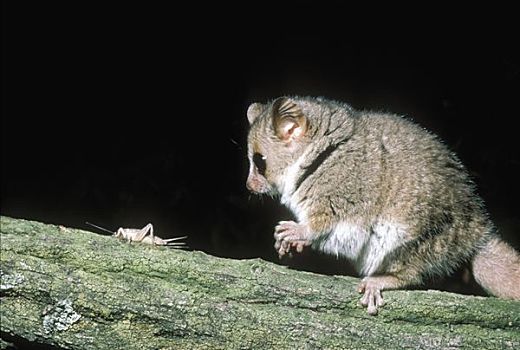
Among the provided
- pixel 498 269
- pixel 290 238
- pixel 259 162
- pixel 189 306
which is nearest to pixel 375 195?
pixel 290 238

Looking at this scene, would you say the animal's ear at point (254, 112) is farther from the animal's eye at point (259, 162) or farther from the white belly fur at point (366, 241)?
the white belly fur at point (366, 241)

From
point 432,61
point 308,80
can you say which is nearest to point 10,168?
point 308,80

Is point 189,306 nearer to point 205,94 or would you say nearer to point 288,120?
point 288,120

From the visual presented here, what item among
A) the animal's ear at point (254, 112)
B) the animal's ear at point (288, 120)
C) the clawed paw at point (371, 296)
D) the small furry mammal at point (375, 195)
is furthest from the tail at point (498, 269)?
the animal's ear at point (254, 112)

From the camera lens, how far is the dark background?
433 centimetres

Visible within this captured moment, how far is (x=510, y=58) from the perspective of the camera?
4184 mm

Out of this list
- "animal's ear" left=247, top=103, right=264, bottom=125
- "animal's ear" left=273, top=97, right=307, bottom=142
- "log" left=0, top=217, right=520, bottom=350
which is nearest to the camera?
"log" left=0, top=217, right=520, bottom=350

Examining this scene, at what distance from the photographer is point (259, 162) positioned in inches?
139

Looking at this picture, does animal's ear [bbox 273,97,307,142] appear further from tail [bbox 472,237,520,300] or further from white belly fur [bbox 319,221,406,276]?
tail [bbox 472,237,520,300]

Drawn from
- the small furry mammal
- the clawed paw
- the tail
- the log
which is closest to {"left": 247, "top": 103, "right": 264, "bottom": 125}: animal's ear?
the small furry mammal

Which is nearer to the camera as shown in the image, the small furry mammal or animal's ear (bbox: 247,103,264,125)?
the small furry mammal

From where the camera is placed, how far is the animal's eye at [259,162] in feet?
11.5

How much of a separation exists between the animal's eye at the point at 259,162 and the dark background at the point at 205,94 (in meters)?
0.95

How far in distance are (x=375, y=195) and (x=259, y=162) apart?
522 millimetres
